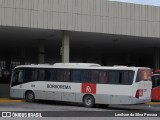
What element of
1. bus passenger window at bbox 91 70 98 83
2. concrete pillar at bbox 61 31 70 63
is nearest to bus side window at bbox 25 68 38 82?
concrete pillar at bbox 61 31 70 63

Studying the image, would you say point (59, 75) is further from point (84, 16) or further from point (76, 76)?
point (84, 16)

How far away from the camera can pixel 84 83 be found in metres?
24.1

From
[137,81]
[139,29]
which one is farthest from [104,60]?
[137,81]

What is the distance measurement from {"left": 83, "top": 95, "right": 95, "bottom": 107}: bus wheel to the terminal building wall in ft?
20.6

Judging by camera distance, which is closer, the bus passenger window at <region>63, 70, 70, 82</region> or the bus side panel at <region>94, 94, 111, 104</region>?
the bus side panel at <region>94, 94, 111, 104</region>

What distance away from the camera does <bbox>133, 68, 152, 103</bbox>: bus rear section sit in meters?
22.1

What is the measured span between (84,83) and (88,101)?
112cm

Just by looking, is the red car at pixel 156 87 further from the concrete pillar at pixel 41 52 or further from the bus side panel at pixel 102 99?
the concrete pillar at pixel 41 52

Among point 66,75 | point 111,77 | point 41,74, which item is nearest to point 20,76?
point 41,74

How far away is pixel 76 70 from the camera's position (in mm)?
24531

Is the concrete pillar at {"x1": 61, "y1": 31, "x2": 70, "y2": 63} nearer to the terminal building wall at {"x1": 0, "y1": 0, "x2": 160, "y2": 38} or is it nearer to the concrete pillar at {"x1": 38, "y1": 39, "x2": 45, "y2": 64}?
the terminal building wall at {"x1": 0, "y1": 0, "x2": 160, "y2": 38}

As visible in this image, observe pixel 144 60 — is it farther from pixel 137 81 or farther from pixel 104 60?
pixel 137 81

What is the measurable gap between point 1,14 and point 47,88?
584 cm

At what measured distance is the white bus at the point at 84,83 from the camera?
2238 centimetres
